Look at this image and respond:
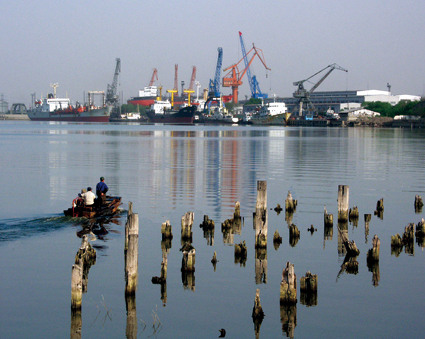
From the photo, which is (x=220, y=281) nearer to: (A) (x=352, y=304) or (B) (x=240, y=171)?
(A) (x=352, y=304)

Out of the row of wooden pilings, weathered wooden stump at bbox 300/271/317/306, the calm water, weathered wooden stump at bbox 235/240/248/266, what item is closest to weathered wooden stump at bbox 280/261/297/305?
the calm water

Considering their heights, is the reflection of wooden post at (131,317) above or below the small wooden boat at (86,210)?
below

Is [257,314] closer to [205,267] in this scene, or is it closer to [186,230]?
[205,267]

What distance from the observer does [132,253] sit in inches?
798

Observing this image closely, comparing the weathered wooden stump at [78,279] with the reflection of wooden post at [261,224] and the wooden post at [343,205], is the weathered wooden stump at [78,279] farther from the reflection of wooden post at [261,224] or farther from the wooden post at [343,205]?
the wooden post at [343,205]

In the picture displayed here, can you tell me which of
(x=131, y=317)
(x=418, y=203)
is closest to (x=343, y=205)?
(x=418, y=203)

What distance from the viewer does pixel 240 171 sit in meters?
62.1

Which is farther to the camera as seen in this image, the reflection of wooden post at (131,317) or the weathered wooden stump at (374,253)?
the weathered wooden stump at (374,253)

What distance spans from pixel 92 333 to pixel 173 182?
34.1 metres

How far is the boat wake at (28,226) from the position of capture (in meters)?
30.8

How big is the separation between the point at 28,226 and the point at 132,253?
14.4 metres

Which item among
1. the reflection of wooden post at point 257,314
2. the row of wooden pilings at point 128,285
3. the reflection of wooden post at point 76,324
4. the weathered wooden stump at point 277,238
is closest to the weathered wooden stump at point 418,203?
the weathered wooden stump at point 277,238

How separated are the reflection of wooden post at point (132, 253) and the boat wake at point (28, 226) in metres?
10.6

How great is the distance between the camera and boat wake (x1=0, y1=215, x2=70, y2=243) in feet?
101
